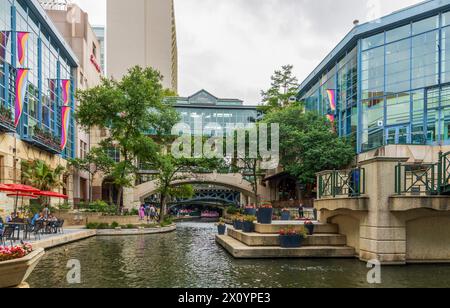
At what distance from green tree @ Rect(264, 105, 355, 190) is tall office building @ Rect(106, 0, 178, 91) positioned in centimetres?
4508

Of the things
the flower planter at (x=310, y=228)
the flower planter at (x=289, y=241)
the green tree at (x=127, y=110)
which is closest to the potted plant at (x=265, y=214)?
the flower planter at (x=310, y=228)

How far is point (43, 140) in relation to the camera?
34.3m

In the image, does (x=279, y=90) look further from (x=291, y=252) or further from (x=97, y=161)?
(x=291, y=252)

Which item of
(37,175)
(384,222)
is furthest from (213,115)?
(384,222)

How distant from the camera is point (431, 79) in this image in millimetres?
35094

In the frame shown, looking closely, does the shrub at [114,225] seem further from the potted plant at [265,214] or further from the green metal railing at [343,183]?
the green metal railing at [343,183]

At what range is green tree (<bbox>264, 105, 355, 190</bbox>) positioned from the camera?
39938 millimetres

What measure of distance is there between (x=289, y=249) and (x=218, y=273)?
3873mm

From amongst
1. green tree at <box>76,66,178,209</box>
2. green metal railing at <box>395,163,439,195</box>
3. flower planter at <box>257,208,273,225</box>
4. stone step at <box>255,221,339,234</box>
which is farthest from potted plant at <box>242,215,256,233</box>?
green tree at <box>76,66,178,209</box>

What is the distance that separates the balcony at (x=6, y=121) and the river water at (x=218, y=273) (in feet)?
45.7

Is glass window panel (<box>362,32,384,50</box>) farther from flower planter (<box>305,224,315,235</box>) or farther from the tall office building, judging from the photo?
the tall office building

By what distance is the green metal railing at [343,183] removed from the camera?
46.0 ft

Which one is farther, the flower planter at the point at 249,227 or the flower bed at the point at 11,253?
the flower planter at the point at 249,227

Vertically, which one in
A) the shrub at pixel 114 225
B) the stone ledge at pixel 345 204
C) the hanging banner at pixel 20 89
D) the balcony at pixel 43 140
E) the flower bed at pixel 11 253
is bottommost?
the shrub at pixel 114 225
